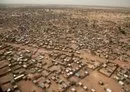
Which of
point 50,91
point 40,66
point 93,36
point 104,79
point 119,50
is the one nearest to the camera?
point 50,91

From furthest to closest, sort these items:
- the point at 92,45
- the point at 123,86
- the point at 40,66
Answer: the point at 92,45 < the point at 40,66 < the point at 123,86

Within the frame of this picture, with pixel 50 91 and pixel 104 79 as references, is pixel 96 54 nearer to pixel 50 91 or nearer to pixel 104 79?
pixel 104 79

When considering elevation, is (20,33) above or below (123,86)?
above

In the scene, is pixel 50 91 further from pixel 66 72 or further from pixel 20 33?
pixel 20 33

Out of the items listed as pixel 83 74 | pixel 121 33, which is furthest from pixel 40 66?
pixel 121 33

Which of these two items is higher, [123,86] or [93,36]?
[93,36]

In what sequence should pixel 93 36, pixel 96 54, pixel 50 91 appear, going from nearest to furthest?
pixel 50 91 < pixel 96 54 < pixel 93 36

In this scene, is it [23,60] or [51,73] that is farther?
[23,60]

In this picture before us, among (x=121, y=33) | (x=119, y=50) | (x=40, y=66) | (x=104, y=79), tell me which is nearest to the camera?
(x=104, y=79)

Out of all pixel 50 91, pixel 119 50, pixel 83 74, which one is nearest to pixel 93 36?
pixel 119 50
